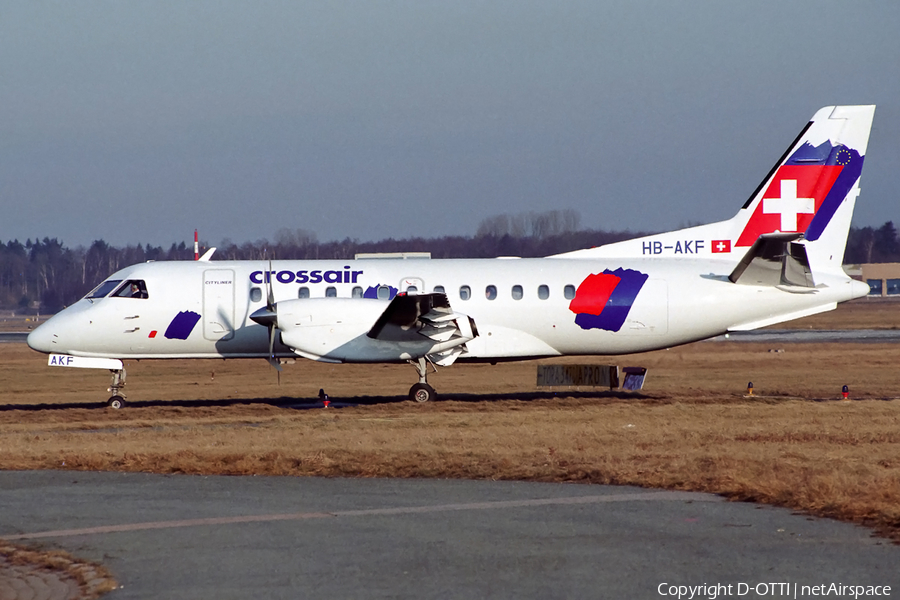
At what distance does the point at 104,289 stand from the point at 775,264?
15.8 metres

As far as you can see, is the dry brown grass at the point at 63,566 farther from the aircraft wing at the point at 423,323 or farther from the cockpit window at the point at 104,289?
the cockpit window at the point at 104,289

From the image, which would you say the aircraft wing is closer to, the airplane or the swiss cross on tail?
the airplane

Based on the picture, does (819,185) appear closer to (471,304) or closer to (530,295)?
(530,295)

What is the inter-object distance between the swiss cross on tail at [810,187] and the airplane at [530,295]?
2 centimetres

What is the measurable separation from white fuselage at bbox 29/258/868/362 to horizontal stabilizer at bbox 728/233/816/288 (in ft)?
0.74

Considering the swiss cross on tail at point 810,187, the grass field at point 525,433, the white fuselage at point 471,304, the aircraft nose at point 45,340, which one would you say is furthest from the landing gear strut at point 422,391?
the swiss cross on tail at point 810,187

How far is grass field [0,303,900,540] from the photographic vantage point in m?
12.5

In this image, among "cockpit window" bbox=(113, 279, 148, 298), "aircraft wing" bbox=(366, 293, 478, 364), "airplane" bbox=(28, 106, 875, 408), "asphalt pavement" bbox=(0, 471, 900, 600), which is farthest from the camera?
"cockpit window" bbox=(113, 279, 148, 298)

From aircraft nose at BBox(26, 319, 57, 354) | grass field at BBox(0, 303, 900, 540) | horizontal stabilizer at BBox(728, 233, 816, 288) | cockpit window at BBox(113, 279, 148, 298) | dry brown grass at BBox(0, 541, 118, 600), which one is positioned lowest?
grass field at BBox(0, 303, 900, 540)

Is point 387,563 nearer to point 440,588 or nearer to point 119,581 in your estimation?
point 440,588

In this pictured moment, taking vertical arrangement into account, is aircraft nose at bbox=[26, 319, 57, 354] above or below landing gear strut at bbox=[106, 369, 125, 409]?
above

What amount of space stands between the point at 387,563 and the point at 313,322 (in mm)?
14725

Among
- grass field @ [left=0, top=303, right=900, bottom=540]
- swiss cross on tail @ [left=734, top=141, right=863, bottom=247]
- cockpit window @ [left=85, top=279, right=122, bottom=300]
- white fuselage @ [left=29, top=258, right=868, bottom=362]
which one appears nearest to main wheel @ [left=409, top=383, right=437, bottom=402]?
grass field @ [left=0, top=303, right=900, bottom=540]

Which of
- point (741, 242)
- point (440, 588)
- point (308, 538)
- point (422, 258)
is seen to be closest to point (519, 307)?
point (422, 258)
